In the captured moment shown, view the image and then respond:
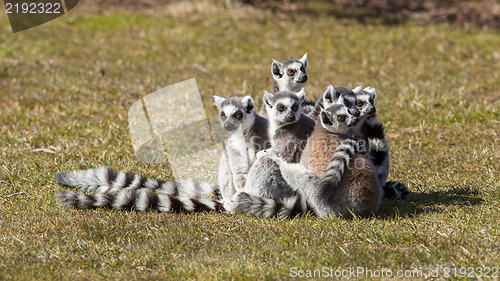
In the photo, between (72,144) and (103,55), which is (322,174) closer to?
(72,144)

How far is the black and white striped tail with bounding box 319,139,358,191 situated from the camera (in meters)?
5.10

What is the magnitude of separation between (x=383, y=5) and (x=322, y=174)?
15.6 metres

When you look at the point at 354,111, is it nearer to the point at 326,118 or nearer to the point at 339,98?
the point at 326,118

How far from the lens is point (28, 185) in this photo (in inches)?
254

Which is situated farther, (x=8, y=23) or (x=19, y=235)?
(x=8, y=23)

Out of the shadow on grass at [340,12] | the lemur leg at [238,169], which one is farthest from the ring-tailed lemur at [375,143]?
the shadow on grass at [340,12]

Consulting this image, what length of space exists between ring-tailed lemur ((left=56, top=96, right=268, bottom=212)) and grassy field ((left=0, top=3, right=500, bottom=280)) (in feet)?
0.57

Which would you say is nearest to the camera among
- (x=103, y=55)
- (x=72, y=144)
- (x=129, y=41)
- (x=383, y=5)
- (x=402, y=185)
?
(x=402, y=185)

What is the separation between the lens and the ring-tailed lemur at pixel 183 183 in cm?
559

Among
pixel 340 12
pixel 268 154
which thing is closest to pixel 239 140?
pixel 268 154

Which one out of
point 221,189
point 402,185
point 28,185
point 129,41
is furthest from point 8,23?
point 402,185

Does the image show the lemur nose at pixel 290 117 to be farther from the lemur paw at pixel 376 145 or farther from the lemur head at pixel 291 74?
the lemur head at pixel 291 74

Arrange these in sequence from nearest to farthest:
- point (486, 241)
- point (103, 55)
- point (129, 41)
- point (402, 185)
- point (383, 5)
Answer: point (486, 241)
point (402, 185)
point (103, 55)
point (129, 41)
point (383, 5)

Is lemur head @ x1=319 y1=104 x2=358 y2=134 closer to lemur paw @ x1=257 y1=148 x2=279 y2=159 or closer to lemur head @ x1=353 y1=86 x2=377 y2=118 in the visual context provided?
lemur head @ x1=353 y1=86 x2=377 y2=118
